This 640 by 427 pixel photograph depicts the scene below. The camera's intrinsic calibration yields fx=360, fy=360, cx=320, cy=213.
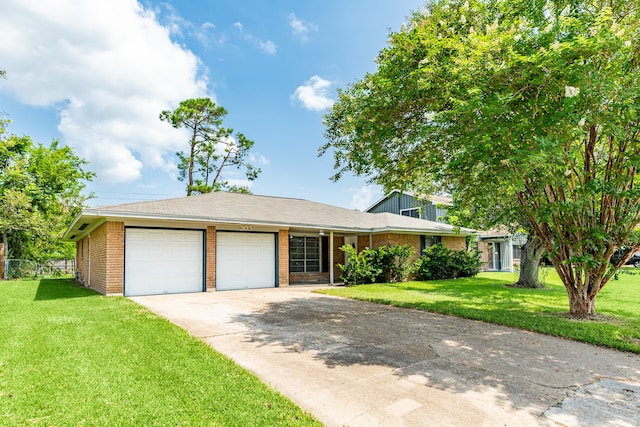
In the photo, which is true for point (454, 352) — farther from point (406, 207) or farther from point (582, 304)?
point (406, 207)

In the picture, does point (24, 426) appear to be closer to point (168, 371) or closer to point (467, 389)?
point (168, 371)

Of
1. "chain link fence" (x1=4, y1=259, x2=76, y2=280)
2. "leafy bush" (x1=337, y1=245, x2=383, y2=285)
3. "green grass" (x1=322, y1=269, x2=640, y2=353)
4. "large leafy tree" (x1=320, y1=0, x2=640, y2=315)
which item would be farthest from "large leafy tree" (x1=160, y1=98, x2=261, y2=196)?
"large leafy tree" (x1=320, y1=0, x2=640, y2=315)

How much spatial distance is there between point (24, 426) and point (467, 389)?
419 centimetres

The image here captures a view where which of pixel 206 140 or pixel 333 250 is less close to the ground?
pixel 206 140

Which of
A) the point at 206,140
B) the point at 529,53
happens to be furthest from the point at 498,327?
the point at 206,140

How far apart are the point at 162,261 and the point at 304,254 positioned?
689 centimetres

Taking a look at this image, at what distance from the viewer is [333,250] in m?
17.7

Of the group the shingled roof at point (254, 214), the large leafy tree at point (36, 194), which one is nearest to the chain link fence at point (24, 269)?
the large leafy tree at point (36, 194)

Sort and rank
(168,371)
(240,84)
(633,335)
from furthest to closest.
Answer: (240,84)
(633,335)
(168,371)

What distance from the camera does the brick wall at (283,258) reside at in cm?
1476

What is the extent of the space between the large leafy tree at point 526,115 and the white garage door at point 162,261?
6812mm

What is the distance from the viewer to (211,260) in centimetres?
Result: 1312

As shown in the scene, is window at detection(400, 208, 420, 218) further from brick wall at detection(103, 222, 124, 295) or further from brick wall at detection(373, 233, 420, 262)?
brick wall at detection(103, 222, 124, 295)

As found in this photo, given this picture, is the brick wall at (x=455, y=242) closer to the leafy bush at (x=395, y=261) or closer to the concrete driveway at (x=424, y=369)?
the leafy bush at (x=395, y=261)
